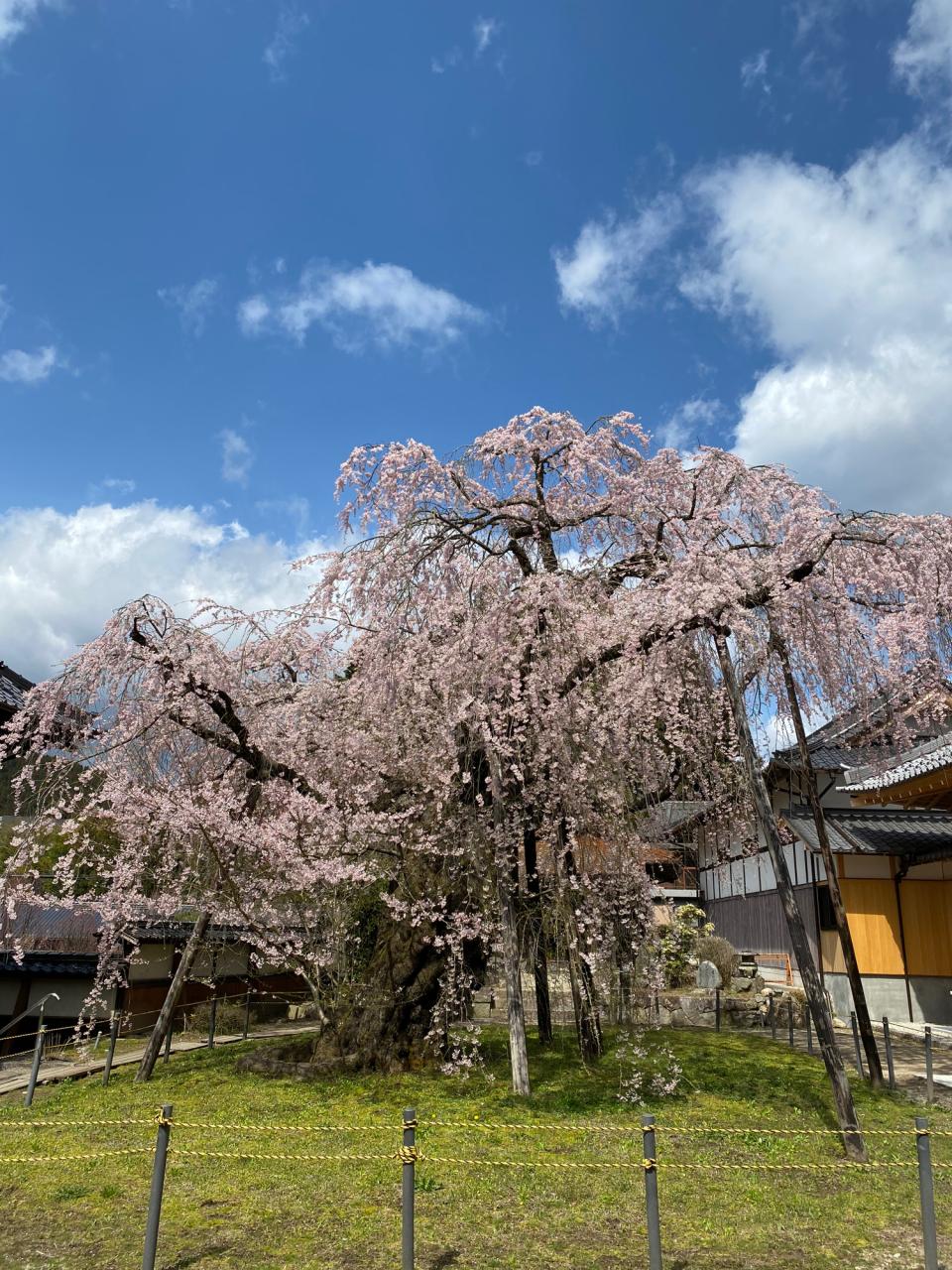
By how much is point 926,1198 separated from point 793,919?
3622 millimetres

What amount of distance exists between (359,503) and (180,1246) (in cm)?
771

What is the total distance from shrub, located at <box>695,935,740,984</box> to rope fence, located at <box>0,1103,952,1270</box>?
11.1 metres

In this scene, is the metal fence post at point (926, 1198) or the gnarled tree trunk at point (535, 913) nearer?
the metal fence post at point (926, 1198)

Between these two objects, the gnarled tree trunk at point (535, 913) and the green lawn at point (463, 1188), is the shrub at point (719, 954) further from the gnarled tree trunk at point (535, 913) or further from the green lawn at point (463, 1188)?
the green lawn at point (463, 1188)

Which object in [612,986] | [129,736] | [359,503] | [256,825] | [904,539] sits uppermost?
[359,503]

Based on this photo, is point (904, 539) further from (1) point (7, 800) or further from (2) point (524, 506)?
(1) point (7, 800)

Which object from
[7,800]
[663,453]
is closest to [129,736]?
[663,453]

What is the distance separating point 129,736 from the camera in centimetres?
1156

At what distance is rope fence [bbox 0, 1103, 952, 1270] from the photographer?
528cm

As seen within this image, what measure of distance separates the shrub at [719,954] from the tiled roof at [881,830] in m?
3.41

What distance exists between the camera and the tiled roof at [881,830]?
1775cm

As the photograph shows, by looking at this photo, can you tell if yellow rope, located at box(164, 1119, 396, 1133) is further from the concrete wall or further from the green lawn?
the concrete wall

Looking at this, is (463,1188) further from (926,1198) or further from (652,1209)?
(926,1198)

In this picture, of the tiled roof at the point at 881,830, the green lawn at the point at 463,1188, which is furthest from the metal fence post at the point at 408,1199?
the tiled roof at the point at 881,830
